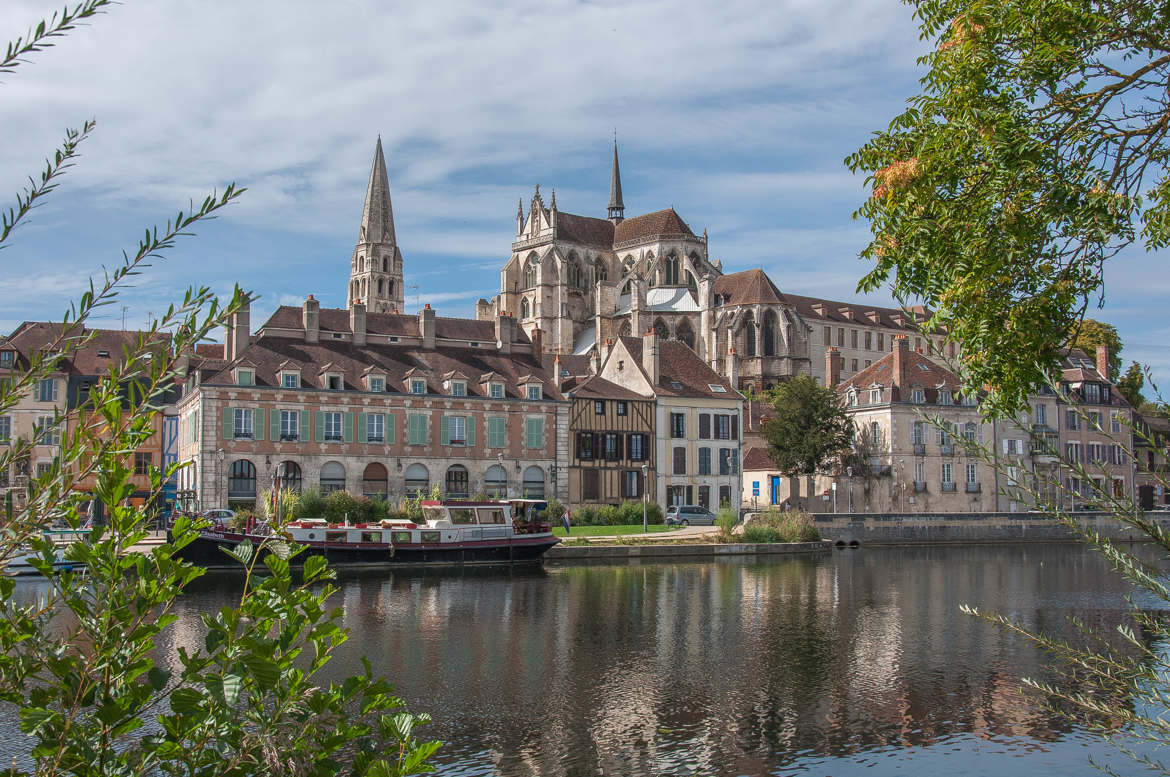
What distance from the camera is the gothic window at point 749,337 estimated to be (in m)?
79.2

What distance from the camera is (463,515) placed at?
113 feet

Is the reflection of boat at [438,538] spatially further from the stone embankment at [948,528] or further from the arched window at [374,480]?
the stone embankment at [948,528]

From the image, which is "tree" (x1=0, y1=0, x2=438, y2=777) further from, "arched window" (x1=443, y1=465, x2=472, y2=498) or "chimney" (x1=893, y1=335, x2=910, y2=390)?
"chimney" (x1=893, y1=335, x2=910, y2=390)

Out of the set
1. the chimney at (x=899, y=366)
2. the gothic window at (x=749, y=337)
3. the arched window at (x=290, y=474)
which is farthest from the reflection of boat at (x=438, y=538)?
the gothic window at (x=749, y=337)

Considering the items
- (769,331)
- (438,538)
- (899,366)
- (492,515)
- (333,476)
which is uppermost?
(769,331)

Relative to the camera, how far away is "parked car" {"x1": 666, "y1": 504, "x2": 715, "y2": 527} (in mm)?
44438

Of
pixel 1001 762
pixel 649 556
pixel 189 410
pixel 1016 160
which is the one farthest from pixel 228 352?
pixel 1016 160

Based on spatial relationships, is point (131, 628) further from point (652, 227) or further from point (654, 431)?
point (652, 227)

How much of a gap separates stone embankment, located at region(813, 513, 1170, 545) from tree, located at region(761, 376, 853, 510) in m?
4.46

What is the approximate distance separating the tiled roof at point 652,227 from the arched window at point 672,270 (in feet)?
7.06

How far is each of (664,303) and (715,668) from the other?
68373 millimetres

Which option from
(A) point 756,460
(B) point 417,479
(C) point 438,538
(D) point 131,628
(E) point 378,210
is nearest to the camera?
(D) point 131,628

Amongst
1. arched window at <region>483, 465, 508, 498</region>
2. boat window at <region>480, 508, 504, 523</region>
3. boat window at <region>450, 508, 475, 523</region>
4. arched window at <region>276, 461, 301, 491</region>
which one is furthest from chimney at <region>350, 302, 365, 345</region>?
boat window at <region>480, 508, 504, 523</region>

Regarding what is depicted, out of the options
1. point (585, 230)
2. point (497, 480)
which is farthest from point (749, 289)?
point (497, 480)
